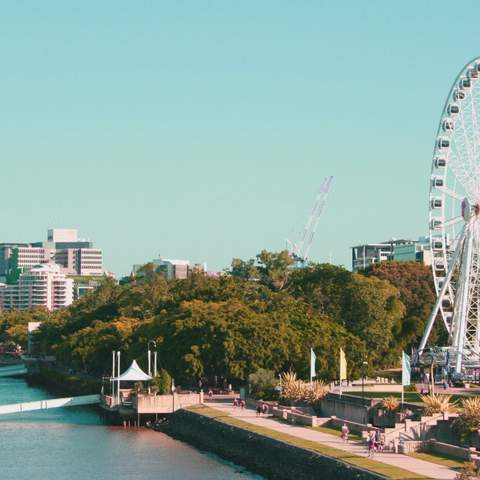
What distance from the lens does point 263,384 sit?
11469cm

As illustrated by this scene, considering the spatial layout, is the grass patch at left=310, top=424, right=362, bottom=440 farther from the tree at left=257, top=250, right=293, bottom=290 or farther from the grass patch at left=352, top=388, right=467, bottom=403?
the tree at left=257, top=250, right=293, bottom=290

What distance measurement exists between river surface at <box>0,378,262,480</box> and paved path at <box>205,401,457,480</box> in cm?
487

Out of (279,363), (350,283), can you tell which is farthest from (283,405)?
(350,283)

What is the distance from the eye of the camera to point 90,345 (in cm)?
16838

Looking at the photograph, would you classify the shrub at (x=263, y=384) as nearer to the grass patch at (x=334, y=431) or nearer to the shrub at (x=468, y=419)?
the grass patch at (x=334, y=431)

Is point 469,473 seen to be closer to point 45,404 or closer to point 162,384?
point 162,384

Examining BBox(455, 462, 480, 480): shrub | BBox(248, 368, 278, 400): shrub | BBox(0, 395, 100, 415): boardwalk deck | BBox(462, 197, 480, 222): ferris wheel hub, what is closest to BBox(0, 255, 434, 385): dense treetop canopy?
BBox(248, 368, 278, 400): shrub

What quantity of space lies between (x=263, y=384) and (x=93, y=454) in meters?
24.3

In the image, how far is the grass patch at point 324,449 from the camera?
6809 cm

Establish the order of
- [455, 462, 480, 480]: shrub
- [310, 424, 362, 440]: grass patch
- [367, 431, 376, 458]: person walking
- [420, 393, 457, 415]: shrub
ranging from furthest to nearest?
1. [310, 424, 362, 440]: grass patch
2. [420, 393, 457, 415]: shrub
3. [367, 431, 376, 458]: person walking
4. [455, 462, 480, 480]: shrub

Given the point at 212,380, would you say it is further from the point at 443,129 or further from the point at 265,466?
the point at 265,466

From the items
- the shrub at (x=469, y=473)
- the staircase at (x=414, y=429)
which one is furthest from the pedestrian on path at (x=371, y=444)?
the shrub at (x=469, y=473)

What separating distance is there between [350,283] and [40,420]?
177 ft

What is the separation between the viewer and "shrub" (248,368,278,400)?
11288cm
